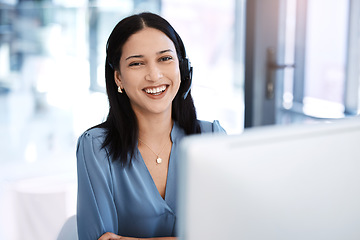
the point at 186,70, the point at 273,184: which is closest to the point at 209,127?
the point at 186,70

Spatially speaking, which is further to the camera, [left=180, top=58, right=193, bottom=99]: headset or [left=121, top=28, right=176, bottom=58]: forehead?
[left=180, top=58, right=193, bottom=99]: headset

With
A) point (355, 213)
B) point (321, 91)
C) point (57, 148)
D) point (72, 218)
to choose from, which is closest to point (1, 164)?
point (57, 148)

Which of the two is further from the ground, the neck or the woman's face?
the woman's face

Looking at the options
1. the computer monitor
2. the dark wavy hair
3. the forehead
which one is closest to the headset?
the dark wavy hair

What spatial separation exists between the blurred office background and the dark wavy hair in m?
1.13

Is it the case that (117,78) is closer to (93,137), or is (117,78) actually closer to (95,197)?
(93,137)

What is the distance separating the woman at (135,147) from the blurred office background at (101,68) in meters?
1.16

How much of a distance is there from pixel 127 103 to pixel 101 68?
5.15ft

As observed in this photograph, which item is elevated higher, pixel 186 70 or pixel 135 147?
pixel 186 70

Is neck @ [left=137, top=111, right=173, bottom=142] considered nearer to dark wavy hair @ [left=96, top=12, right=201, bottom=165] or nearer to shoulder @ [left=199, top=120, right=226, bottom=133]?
dark wavy hair @ [left=96, top=12, right=201, bottom=165]

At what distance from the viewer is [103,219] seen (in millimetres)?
1326

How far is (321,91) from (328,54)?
22cm

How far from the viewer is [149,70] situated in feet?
4.53

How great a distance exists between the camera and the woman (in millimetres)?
1345
